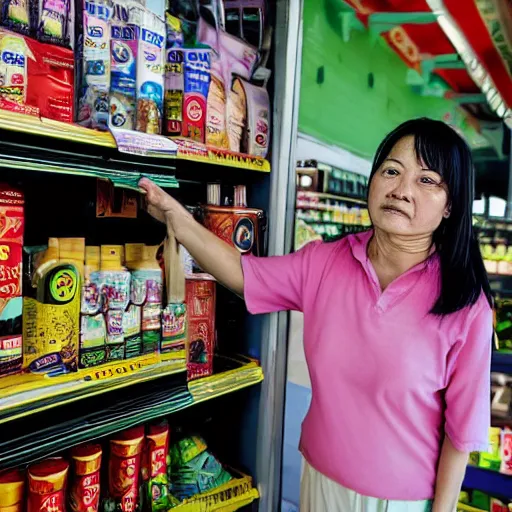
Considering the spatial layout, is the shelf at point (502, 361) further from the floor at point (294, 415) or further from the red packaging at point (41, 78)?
the red packaging at point (41, 78)

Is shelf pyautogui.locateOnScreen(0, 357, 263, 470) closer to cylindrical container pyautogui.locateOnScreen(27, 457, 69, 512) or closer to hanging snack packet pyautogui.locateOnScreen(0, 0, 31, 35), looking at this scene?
cylindrical container pyautogui.locateOnScreen(27, 457, 69, 512)

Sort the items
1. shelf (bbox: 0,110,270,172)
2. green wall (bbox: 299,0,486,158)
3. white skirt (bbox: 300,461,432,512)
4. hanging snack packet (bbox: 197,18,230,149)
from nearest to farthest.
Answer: shelf (bbox: 0,110,270,172)
white skirt (bbox: 300,461,432,512)
hanging snack packet (bbox: 197,18,230,149)
green wall (bbox: 299,0,486,158)

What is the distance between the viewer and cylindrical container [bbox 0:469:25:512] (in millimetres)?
1243

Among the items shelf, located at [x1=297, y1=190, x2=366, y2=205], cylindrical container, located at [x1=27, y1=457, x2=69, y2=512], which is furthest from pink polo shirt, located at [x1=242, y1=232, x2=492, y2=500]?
shelf, located at [x1=297, y1=190, x2=366, y2=205]

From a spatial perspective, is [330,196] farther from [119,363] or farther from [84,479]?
[84,479]

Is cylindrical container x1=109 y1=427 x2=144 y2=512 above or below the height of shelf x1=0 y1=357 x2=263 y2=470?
below

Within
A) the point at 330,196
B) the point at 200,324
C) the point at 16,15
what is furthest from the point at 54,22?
the point at 330,196

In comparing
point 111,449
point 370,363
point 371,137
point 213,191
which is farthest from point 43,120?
point 371,137

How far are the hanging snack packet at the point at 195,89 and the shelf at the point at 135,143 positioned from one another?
0.23 feet

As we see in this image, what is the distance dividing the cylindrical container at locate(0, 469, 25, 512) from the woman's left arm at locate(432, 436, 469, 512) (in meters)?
1.06

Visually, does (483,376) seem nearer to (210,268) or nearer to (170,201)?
(210,268)

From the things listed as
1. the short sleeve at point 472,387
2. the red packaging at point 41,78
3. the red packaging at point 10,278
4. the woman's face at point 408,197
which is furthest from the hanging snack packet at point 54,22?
the short sleeve at point 472,387

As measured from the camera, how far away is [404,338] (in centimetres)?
144

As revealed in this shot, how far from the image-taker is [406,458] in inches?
58.3
